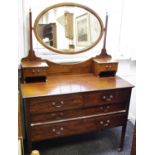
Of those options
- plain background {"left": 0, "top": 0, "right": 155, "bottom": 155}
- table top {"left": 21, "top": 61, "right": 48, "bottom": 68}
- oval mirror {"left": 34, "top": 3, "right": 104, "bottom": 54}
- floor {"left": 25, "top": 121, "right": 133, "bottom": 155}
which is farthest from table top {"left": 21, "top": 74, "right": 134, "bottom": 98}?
plain background {"left": 0, "top": 0, "right": 155, "bottom": 155}

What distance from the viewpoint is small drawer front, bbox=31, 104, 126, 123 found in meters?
1.58

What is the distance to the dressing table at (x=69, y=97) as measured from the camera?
1563 mm

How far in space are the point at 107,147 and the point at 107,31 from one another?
1187mm

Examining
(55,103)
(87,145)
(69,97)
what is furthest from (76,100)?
(87,145)

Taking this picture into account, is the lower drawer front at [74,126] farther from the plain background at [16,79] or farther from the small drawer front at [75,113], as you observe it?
the plain background at [16,79]

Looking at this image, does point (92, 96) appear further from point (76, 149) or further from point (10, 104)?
point (10, 104)

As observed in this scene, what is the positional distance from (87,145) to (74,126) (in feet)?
1.51

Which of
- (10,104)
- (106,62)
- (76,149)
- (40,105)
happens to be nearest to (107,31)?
(106,62)

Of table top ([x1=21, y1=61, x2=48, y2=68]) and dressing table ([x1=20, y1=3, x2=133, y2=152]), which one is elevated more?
table top ([x1=21, y1=61, x2=48, y2=68])

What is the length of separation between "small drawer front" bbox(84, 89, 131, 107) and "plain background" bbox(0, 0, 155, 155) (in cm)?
87

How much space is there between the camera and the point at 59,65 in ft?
6.33

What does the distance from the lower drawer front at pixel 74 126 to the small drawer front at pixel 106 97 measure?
0.15m

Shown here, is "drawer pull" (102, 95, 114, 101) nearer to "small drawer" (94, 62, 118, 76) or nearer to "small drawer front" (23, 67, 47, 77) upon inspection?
"small drawer" (94, 62, 118, 76)

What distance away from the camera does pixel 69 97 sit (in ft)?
5.22
